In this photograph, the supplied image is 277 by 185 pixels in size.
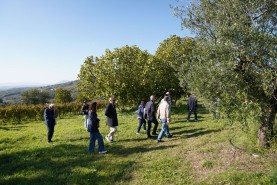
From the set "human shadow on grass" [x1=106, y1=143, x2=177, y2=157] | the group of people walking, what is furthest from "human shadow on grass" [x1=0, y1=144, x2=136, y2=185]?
the group of people walking

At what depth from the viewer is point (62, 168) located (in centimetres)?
1015

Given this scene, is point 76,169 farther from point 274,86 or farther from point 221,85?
point 274,86

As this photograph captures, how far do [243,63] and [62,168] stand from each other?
809 cm

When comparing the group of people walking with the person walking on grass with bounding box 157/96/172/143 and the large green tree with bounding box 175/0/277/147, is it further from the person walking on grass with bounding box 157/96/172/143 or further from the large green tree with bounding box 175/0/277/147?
the large green tree with bounding box 175/0/277/147

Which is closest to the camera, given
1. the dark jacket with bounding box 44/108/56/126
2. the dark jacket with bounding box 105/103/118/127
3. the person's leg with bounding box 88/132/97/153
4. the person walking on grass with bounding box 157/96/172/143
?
the person's leg with bounding box 88/132/97/153

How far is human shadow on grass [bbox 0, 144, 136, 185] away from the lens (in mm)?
8852

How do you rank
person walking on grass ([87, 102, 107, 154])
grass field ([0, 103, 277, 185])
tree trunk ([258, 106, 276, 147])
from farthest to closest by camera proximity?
person walking on grass ([87, 102, 107, 154]) → tree trunk ([258, 106, 276, 147]) → grass field ([0, 103, 277, 185])

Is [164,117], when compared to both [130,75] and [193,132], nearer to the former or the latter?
[193,132]

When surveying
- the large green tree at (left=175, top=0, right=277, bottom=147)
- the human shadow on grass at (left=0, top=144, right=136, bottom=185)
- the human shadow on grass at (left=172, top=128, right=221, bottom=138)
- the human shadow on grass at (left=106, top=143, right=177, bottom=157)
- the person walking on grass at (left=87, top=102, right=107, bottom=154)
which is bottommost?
the human shadow on grass at (left=0, top=144, right=136, bottom=185)

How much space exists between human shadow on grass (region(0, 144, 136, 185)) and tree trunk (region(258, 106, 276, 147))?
204 inches

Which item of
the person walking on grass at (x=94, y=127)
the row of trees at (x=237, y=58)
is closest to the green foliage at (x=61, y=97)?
the person walking on grass at (x=94, y=127)

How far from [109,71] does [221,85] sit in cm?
2161

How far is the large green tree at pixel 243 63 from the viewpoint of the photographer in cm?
854

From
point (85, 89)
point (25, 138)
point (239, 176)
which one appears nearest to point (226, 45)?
point (239, 176)
